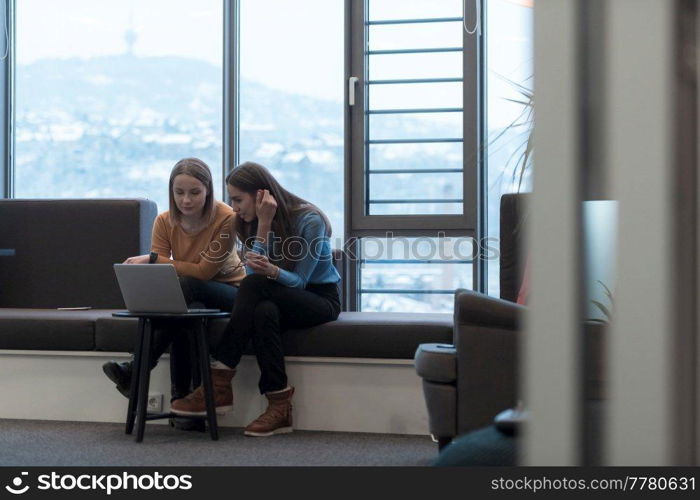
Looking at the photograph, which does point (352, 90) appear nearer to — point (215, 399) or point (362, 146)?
point (362, 146)

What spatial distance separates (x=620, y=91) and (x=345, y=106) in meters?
4.34

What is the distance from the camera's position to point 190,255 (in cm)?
379

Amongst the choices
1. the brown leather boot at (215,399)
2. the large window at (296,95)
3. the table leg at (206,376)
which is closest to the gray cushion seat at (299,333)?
the brown leather boot at (215,399)

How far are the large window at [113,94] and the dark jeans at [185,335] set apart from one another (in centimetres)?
146

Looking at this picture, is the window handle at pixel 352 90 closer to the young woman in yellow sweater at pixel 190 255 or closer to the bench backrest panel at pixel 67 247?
the bench backrest panel at pixel 67 247

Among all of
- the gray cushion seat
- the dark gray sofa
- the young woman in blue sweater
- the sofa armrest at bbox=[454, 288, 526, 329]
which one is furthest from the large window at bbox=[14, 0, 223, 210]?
the sofa armrest at bbox=[454, 288, 526, 329]

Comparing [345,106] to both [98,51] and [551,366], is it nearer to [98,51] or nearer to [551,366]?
[98,51]

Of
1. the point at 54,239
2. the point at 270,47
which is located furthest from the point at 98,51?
the point at 54,239

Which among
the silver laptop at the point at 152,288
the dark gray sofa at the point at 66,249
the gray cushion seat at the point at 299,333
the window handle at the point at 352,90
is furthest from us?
the window handle at the point at 352,90

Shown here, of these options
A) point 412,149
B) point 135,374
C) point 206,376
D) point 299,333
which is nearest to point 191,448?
point 206,376

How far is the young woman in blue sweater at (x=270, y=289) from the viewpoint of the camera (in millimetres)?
3455

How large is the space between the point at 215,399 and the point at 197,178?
2.78ft

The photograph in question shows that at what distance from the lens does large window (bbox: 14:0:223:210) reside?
5.16m
